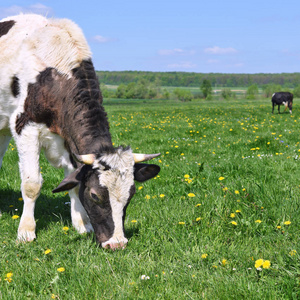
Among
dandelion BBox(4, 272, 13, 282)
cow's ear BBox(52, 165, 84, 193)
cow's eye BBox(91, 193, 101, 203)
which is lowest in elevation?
dandelion BBox(4, 272, 13, 282)

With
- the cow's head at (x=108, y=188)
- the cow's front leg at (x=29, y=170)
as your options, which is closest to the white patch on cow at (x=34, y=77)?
the cow's front leg at (x=29, y=170)

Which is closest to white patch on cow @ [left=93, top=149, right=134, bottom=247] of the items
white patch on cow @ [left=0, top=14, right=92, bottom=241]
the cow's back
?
white patch on cow @ [left=0, top=14, right=92, bottom=241]

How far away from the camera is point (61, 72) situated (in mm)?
4832

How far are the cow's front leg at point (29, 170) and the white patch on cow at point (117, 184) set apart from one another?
1.34 m

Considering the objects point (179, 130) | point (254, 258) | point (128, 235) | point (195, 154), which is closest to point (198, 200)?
point (128, 235)

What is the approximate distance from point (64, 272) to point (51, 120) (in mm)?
2172

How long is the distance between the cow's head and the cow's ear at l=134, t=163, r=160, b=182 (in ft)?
0.40

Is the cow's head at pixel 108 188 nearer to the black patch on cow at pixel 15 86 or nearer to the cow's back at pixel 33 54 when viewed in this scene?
the cow's back at pixel 33 54

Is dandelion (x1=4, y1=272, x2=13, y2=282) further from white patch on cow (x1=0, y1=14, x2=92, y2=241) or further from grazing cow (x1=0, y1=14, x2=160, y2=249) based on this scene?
white patch on cow (x1=0, y1=14, x2=92, y2=241)

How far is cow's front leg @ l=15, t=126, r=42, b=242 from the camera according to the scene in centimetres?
481

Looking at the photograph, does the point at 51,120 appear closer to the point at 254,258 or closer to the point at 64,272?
the point at 64,272

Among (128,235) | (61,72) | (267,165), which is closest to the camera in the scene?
(128,235)

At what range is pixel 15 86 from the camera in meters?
5.09

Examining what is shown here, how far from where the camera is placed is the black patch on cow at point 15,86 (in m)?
5.06
